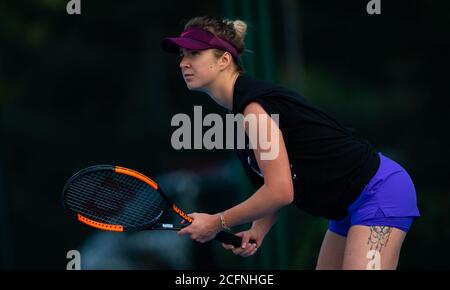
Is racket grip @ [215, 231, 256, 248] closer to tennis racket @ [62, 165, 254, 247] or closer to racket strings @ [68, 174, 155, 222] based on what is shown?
tennis racket @ [62, 165, 254, 247]

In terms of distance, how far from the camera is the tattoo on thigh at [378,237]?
347 centimetres

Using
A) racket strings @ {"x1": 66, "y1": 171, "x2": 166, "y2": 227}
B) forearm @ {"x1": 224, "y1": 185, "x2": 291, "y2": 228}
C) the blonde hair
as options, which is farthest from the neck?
racket strings @ {"x1": 66, "y1": 171, "x2": 166, "y2": 227}

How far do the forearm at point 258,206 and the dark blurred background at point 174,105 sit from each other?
225 cm

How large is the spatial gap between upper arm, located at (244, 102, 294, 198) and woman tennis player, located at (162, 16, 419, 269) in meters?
0.03

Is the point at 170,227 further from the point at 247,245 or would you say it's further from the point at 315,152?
the point at 315,152

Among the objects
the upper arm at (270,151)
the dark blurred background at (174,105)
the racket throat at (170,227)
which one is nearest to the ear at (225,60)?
the upper arm at (270,151)

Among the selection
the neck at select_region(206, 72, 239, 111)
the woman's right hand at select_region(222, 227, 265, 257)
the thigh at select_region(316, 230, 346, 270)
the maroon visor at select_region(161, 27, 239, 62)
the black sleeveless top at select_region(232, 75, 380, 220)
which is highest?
the maroon visor at select_region(161, 27, 239, 62)

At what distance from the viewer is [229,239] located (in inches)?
146

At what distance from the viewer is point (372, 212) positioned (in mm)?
3496

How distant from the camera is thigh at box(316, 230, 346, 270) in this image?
3.86 meters

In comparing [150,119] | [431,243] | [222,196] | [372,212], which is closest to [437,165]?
[431,243]

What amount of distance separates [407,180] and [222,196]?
2377 millimetres

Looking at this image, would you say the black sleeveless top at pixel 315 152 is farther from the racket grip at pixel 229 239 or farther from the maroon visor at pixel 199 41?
the racket grip at pixel 229 239

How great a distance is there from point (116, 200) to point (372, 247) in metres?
1.11
